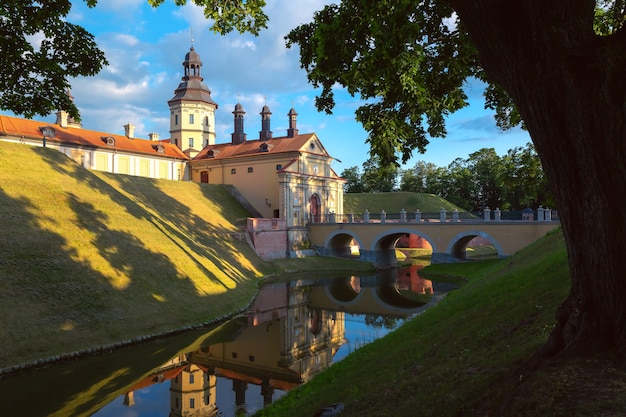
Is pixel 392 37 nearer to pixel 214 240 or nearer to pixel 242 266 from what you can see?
pixel 242 266

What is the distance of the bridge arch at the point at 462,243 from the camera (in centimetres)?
4141

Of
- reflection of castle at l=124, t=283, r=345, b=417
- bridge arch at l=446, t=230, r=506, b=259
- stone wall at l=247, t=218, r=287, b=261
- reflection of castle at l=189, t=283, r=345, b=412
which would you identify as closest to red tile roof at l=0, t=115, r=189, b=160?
stone wall at l=247, t=218, r=287, b=261

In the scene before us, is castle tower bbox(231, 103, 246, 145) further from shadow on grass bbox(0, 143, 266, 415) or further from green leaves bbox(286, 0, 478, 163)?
green leaves bbox(286, 0, 478, 163)

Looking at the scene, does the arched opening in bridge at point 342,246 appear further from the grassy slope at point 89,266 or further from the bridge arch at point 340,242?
the grassy slope at point 89,266

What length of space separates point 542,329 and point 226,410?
956 centimetres

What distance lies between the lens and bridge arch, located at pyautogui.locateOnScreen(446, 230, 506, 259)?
41.4 metres

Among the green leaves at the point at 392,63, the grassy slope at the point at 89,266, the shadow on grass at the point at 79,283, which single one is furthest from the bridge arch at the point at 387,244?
the green leaves at the point at 392,63

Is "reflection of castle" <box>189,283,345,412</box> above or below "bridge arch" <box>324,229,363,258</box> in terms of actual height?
below

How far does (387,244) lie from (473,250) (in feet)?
50.3

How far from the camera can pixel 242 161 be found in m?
58.5

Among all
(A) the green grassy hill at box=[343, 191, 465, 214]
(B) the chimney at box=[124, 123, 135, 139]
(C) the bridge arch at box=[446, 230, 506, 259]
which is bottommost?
(C) the bridge arch at box=[446, 230, 506, 259]

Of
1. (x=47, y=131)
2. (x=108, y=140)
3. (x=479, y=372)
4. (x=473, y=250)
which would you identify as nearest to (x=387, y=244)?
(x=473, y=250)

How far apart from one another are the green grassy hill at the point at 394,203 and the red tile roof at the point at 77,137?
84.9ft

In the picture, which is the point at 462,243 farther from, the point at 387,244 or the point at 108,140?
the point at 108,140
